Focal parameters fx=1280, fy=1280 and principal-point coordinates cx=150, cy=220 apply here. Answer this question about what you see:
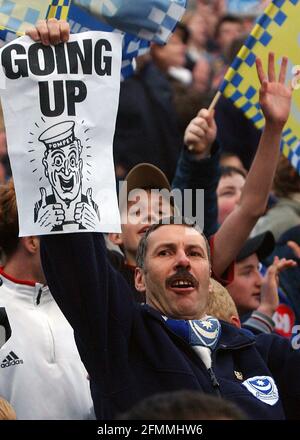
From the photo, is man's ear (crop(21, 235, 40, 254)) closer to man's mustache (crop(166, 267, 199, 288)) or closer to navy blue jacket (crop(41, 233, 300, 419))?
man's mustache (crop(166, 267, 199, 288))

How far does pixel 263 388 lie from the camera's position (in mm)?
4641

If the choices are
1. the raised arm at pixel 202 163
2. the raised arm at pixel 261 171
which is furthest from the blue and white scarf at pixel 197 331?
the raised arm at pixel 202 163

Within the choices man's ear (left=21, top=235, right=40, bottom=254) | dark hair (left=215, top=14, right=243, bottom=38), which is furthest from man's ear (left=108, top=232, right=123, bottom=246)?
dark hair (left=215, top=14, right=243, bottom=38)

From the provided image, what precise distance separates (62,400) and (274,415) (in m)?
0.90

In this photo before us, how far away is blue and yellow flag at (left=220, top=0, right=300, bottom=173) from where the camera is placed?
20.0 ft

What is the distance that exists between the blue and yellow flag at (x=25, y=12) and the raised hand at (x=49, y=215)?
48.7 inches

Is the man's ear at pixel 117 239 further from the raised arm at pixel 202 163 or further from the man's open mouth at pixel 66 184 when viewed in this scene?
the man's open mouth at pixel 66 184

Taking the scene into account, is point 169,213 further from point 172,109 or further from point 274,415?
point 172,109

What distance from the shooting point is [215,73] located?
37.7 feet

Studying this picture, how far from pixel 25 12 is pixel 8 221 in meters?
0.87

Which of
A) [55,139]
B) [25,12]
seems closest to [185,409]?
[55,139]

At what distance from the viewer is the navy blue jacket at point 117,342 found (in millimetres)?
4172

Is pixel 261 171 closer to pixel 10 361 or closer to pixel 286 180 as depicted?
pixel 10 361
